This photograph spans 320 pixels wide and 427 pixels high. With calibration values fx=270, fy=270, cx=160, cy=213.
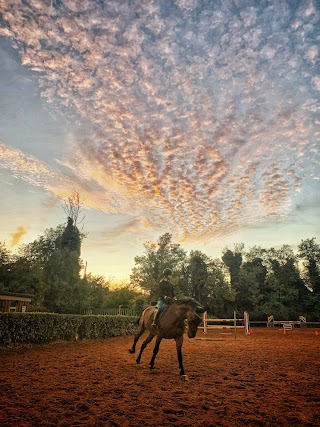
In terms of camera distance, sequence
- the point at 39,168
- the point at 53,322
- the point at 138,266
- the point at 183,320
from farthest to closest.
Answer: the point at 138,266, the point at 39,168, the point at 53,322, the point at 183,320

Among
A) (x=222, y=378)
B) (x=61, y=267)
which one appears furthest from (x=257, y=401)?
(x=61, y=267)

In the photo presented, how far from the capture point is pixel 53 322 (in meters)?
13.8

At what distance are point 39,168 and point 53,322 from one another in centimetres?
1101

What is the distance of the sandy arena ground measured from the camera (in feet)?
13.1

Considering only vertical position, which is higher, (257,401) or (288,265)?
(288,265)

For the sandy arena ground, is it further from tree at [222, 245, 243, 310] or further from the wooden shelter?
tree at [222, 245, 243, 310]

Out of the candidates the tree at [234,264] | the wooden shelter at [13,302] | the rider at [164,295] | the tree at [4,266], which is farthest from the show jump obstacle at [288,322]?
the tree at [4,266]

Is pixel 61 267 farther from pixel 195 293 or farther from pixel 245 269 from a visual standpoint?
pixel 245 269

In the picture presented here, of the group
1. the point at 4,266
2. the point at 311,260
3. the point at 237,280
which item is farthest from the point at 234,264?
the point at 4,266

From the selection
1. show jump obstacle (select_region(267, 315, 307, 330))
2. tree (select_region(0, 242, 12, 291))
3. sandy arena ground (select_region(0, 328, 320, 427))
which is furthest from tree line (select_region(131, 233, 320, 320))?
sandy arena ground (select_region(0, 328, 320, 427))

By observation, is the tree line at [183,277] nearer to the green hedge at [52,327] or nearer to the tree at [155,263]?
the tree at [155,263]

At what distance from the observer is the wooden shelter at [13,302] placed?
2150cm

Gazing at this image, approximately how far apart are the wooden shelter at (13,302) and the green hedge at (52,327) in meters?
8.36

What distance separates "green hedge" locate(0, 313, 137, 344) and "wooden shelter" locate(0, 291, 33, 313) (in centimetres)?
836
